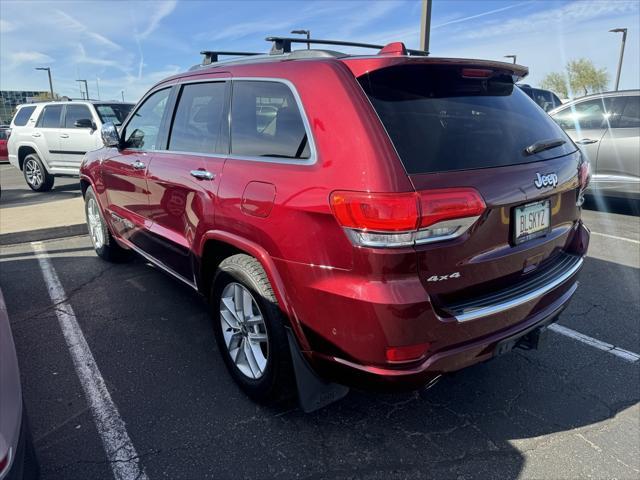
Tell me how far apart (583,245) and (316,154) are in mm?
1770

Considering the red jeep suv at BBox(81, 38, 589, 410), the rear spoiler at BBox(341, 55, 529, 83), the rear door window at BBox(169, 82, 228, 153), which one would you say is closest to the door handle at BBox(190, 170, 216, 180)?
the red jeep suv at BBox(81, 38, 589, 410)

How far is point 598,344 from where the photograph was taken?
11.0ft

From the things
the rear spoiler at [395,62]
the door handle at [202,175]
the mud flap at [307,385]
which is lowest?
the mud flap at [307,385]

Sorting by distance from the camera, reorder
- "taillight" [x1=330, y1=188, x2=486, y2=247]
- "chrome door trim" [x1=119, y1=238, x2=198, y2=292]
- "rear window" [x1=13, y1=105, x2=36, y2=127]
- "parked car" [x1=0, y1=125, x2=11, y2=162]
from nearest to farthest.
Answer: "taillight" [x1=330, y1=188, x2=486, y2=247], "chrome door trim" [x1=119, y1=238, x2=198, y2=292], "rear window" [x1=13, y1=105, x2=36, y2=127], "parked car" [x1=0, y1=125, x2=11, y2=162]

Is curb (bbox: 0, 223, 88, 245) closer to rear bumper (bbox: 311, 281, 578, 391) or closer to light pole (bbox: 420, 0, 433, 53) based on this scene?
rear bumper (bbox: 311, 281, 578, 391)

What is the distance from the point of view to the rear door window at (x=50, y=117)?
10.5 meters

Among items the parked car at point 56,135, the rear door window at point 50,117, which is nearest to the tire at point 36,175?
the parked car at point 56,135

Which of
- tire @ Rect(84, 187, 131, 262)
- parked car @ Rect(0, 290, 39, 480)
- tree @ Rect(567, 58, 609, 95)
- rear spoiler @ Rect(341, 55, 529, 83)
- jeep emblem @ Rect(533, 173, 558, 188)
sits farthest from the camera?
tree @ Rect(567, 58, 609, 95)

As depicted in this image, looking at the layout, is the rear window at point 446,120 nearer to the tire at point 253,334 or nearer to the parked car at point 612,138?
the tire at point 253,334

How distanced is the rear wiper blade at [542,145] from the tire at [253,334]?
4.82ft

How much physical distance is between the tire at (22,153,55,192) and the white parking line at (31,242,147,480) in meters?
A: 7.78

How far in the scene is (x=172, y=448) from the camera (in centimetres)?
239

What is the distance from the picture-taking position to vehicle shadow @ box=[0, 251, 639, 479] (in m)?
2.29

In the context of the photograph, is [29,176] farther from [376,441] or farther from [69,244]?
[376,441]
